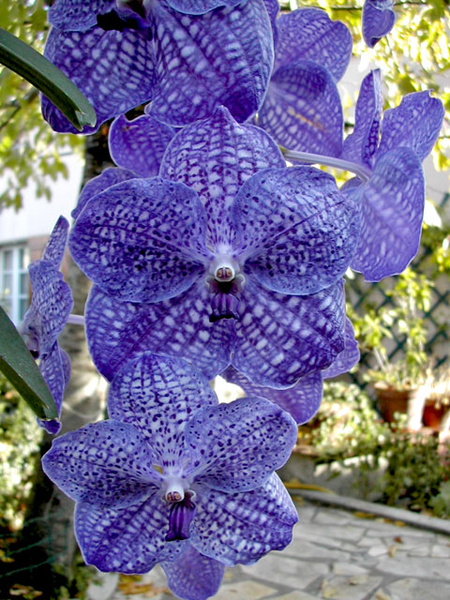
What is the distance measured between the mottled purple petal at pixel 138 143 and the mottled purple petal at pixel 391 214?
0.41 feet

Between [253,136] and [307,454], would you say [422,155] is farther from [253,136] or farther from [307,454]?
[307,454]

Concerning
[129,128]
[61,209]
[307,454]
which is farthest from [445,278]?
[129,128]

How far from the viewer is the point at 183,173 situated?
0.34 m

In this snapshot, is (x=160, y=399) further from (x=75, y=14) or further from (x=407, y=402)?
(x=407, y=402)

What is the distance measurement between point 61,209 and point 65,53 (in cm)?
712

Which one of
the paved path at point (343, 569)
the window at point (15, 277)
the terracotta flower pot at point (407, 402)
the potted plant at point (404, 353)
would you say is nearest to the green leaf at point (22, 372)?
the paved path at point (343, 569)

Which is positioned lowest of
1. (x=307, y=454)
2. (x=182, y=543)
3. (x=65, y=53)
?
(x=307, y=454)

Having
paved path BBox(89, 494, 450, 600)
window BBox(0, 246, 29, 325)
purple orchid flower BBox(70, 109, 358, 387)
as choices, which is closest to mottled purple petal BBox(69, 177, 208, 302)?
purple orchid flower BBox(70, 109, 358, 387)

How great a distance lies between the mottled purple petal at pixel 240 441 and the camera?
365 millimetres

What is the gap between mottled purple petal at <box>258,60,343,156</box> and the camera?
1.47 ft

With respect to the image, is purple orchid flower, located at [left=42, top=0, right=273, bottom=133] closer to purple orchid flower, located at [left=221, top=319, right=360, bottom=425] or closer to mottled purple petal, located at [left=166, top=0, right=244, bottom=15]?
mottled purple petal, located at [left=166, top=0, right=244, bottom=15]

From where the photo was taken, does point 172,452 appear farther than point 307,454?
No

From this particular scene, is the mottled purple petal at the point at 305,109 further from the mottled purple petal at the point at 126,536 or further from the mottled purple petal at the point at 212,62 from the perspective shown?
the mottled purple petal at the point at 126,536

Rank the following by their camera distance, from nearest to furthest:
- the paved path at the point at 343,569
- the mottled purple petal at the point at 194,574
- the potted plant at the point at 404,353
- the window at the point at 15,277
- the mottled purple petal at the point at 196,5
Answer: the mottled purple petal at the point at 196,5
the mottled purple petal at the point at 194,574
the paved path at the point at 343,569
the potted plant at the point at 404,353
the window at the point at 15,277
